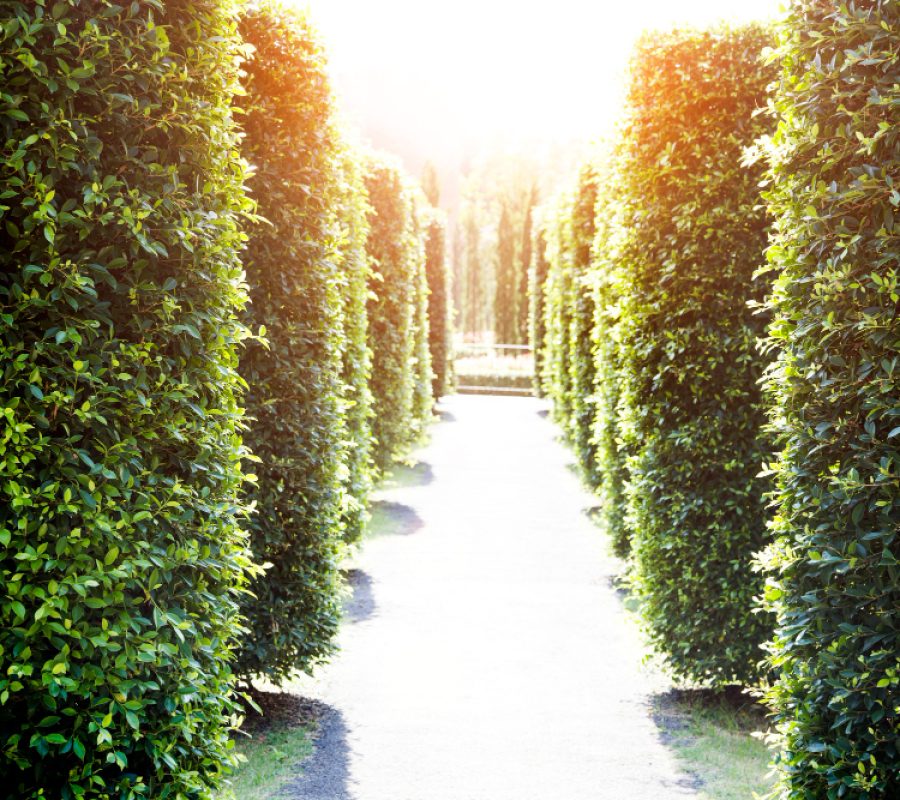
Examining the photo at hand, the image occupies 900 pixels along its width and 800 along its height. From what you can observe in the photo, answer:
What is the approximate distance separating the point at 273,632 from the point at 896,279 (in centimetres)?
448

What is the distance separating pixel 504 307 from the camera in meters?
52.9

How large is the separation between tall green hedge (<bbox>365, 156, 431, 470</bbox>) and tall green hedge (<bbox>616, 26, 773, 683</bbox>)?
7.33 metres

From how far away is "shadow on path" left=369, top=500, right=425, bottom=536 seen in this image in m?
12.5

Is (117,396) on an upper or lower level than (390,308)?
lower

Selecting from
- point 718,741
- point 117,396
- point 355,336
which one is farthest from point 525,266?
point 117,396

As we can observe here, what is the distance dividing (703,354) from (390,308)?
8.72 metres

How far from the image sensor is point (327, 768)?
5.57 m

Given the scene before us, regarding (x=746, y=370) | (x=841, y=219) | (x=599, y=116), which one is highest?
(x=599, y=116)

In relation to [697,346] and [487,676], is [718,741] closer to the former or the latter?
[487,676]

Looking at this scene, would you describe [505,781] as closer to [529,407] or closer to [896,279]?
[896,279]

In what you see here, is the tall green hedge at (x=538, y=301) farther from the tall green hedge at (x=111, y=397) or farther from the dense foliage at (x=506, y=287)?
Answer: the tall green hedge at (x=111, y=397)

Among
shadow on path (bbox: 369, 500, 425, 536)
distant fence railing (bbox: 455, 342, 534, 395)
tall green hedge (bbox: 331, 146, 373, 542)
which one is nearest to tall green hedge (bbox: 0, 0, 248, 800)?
tall green hedge (bbox: 331, 146, 373, 542)

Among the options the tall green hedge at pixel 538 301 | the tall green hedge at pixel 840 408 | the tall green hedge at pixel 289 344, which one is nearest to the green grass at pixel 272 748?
the tall green hedge at pixel 289 344

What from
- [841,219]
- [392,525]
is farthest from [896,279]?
[392,525]
